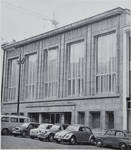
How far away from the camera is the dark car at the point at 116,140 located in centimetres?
1265

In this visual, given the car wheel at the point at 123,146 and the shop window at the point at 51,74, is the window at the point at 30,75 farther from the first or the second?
the car wheel at the point at 123,146

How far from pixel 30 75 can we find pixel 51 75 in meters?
1.63

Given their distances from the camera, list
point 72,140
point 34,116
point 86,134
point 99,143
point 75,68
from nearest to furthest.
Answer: point 99,143 < point 72,140 < point 86,134 < point 75,68 < point 34,116

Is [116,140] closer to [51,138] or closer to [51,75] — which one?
[51,138]

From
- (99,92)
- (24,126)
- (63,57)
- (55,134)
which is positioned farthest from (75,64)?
(55,134)

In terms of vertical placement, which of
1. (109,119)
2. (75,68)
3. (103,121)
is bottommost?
(103,121)

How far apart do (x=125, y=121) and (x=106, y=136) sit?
15.8ft

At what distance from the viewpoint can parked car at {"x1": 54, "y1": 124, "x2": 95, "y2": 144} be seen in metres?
14.2

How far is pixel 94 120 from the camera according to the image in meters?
21.2

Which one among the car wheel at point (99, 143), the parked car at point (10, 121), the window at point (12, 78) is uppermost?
the window at point (12, 78)

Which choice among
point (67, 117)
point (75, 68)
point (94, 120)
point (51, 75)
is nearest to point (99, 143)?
point (94, 120)

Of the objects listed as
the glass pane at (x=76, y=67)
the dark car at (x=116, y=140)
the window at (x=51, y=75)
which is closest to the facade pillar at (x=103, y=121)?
the glass pane at (x=76, y=67)

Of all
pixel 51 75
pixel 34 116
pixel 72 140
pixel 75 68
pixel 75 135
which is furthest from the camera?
pixel 34 116

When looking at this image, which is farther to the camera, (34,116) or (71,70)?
(34,116)
